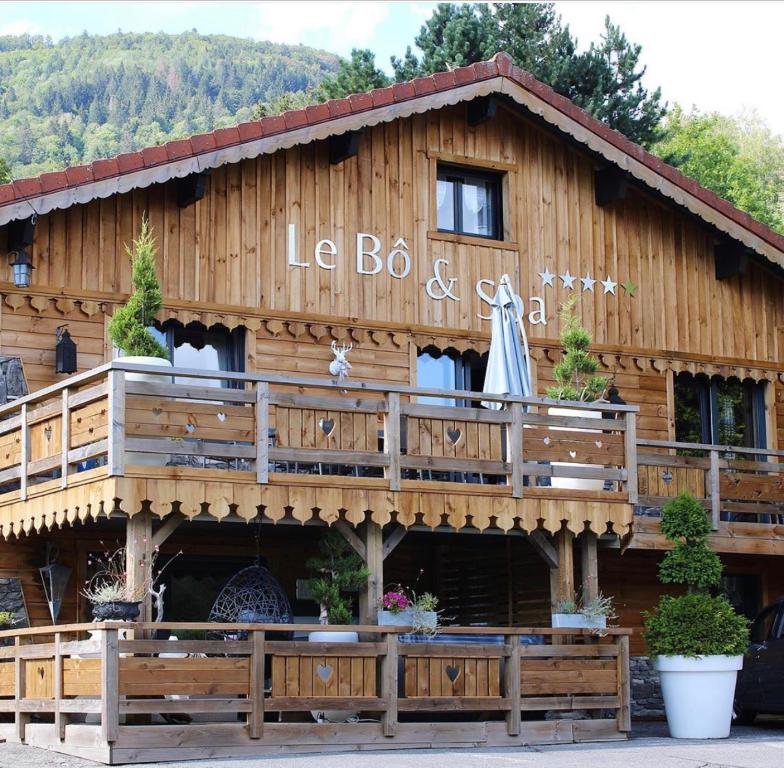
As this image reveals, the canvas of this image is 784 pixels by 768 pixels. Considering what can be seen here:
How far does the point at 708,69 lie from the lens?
93688mm

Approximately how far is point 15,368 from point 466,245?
639cm

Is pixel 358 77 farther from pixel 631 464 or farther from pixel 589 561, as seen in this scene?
pixel 589 561

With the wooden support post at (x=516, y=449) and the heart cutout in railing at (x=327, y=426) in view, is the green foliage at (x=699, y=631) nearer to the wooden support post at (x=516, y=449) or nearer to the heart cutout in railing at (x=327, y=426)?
the wooden support post at (x=516, y=449)

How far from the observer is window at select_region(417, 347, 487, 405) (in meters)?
19.5

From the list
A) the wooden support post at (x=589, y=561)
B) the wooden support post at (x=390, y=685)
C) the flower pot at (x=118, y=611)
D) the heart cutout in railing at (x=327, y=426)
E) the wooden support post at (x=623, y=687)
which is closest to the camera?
the flower pot at (x=118, y=611)

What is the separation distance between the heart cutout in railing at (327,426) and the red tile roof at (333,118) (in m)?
3.74

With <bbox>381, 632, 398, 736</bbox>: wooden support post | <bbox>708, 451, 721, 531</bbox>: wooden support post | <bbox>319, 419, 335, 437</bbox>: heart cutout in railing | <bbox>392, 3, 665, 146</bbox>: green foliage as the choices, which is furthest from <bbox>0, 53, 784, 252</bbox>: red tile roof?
<bbox>392, 3, 665, 146</bbox>: green foliage

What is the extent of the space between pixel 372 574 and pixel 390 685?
1.30 meters

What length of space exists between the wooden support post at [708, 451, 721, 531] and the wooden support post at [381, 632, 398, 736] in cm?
571

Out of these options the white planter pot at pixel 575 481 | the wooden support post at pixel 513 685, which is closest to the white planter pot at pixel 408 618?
the wooden support post at pixel 513 685

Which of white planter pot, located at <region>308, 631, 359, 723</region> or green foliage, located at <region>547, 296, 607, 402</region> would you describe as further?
green foliage, located at <region>547, 296, 607, 402</region>

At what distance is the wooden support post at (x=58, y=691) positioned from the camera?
45.4 feet

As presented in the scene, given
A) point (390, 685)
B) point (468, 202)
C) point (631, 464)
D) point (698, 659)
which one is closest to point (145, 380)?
point (390, 685)

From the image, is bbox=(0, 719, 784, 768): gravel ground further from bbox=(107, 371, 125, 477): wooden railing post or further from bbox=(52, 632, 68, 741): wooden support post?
bbox=(107, 371, 125, 477): wooden railing post
